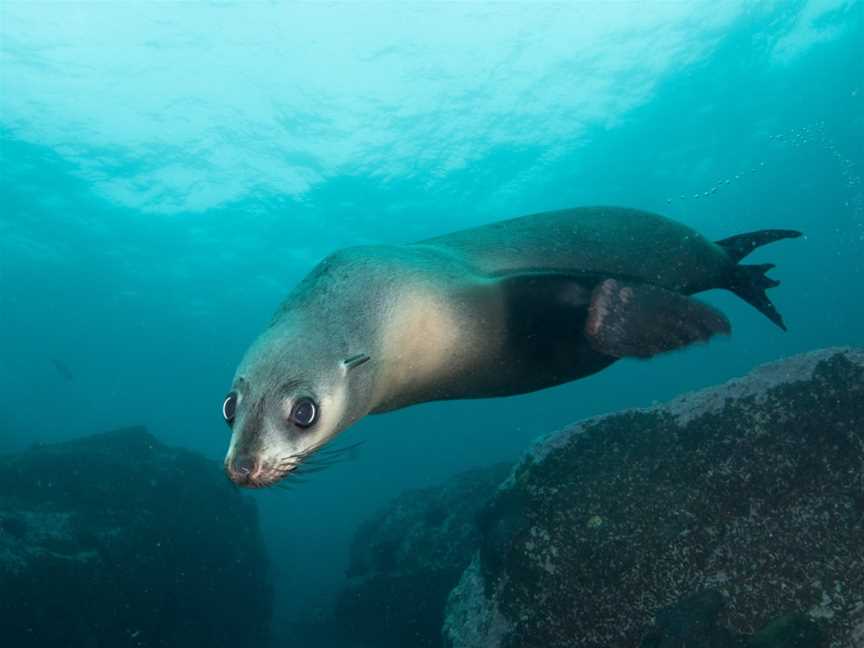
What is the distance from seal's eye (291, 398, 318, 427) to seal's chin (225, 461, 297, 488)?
0.47 ft

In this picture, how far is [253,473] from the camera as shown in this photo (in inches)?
72.7

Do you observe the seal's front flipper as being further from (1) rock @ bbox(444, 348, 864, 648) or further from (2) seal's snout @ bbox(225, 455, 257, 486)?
(2) seal's snout @ bbox(225, 455, 257, 486)

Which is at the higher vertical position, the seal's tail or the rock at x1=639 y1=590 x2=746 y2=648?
the seal's tail

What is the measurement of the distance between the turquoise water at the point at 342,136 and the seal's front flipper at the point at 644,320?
148mm

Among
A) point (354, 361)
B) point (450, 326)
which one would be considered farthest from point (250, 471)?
point (450, 326)

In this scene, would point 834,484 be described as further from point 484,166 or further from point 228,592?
→ point 484,166

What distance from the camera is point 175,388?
65.6 meters

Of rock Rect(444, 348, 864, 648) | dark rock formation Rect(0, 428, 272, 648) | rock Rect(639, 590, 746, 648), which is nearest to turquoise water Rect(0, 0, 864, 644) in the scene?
rock Rect(444, 348, 864, 648)

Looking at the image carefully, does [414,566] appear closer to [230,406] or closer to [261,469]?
[230,406]

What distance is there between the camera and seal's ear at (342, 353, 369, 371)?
2211mm

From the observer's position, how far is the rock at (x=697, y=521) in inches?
120

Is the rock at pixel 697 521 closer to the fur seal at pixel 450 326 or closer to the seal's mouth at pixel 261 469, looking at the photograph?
the fur seal at pixel 450 326

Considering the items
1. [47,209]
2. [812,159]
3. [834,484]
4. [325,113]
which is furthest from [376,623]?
[812,159]

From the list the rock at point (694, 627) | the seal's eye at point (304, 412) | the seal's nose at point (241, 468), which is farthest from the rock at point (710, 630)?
the seal's nose at point (241, 468)
